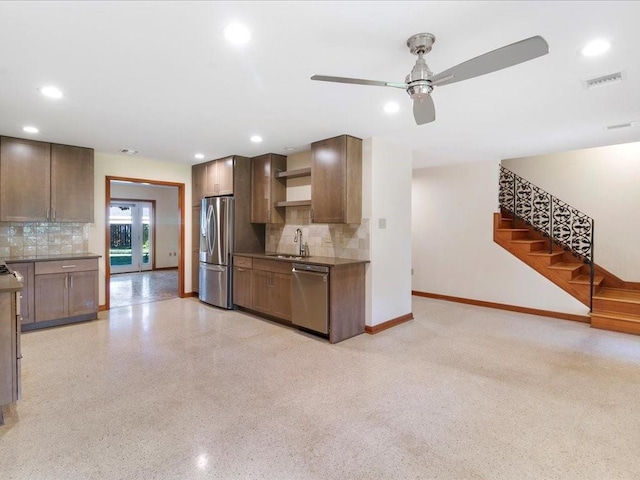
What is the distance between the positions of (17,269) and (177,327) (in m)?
1.97

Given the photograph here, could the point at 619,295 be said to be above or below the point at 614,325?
above

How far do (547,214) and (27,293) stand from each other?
8065 millimetres

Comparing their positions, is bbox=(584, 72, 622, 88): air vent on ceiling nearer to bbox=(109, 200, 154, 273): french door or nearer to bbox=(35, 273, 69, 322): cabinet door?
bbox=(35, 273, 69, 322): cabinet door

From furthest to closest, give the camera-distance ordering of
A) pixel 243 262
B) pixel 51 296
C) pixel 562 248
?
pixel 562 248 < pixel 243 262 < pixel 51 296

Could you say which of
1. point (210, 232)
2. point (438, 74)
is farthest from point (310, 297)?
point (438, 74)

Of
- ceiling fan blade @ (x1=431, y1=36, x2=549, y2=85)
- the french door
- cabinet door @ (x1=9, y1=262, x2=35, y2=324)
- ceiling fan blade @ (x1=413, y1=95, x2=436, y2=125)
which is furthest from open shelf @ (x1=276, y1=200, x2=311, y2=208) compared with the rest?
the french door

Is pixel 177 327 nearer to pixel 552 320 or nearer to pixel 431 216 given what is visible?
pixel 431 216

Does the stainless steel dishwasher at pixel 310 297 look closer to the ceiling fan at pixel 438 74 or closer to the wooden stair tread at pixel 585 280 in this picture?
the ceiling fan at pixel 438 74

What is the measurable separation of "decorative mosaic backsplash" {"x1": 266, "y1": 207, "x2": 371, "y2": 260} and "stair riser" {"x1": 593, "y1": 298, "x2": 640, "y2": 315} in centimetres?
331

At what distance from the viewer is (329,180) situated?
4242mm

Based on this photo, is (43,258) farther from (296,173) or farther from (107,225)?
(296,173)

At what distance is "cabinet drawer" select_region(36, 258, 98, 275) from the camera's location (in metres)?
4.21

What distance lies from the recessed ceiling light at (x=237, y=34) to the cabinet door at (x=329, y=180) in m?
2.16

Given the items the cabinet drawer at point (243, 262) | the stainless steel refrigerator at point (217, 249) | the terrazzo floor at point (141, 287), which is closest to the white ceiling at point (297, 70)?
the stainless steel refrigerator at point (217, 249)
